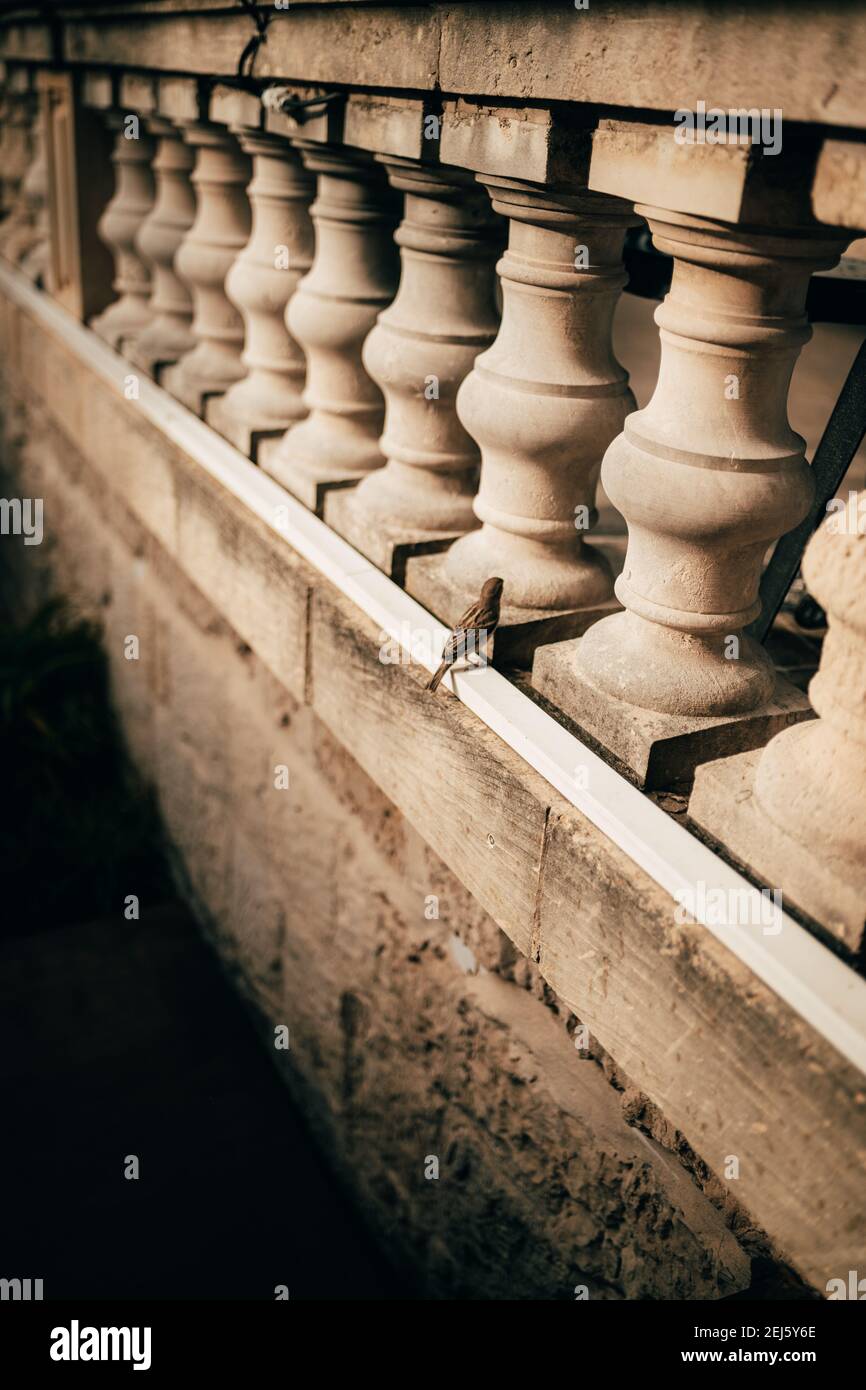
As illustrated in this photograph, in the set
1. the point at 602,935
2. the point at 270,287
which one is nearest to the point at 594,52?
the point at 602,935

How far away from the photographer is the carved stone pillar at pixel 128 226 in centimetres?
356

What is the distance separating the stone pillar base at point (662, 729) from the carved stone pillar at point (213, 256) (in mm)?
1775

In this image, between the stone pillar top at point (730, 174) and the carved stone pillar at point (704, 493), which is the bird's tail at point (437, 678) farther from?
the stone pillar top at point (730, 174)

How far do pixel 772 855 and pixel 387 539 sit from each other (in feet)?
3.51

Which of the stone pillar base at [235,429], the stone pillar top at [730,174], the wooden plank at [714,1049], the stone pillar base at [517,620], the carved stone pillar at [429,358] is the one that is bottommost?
the wooden plank at [714,1049]

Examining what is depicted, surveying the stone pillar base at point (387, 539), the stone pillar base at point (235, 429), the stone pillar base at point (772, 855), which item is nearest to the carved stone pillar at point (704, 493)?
the stone pillar base at point (772, 855)

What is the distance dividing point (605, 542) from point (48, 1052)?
2190 millimetres

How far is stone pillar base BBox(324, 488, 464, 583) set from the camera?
211 cm

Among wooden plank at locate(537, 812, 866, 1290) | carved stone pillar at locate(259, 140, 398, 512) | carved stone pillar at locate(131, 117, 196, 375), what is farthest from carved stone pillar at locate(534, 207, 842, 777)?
carved stone pillar at locate(131, 117, 196, 375)

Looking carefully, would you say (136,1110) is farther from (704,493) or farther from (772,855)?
(704,493)

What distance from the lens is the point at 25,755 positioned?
4.66 metres

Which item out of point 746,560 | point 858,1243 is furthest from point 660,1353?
point 746,560

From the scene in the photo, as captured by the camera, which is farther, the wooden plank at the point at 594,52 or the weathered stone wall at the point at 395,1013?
the weathered stone wall at the point at 395,1013

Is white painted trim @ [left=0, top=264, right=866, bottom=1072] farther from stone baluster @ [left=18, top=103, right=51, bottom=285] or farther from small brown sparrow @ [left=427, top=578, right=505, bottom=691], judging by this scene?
stone baluster @ [left=18, top=103, right=51, bottom=285]
